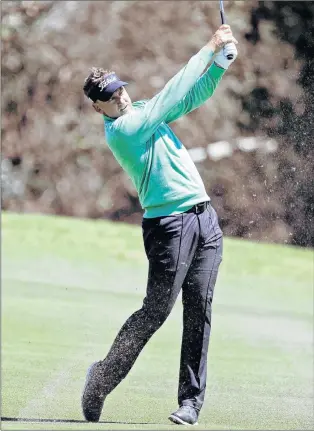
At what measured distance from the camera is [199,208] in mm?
5480

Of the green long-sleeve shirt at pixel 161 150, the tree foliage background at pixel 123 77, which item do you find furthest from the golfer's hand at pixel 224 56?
the tree foliage background at pixel 123 77

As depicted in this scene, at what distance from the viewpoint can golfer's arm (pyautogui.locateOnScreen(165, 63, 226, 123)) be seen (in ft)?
→ 18.3

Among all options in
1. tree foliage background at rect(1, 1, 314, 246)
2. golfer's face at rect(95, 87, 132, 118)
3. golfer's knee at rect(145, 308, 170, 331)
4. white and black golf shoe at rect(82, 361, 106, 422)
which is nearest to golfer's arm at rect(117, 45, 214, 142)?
golfer's face at rect(95, 87, 132, 118)

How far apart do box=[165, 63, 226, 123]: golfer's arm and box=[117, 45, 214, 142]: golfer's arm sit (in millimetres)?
156

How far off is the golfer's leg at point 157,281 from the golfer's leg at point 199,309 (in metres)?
0.07

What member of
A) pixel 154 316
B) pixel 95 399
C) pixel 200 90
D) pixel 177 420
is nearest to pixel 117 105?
pixel 200 90

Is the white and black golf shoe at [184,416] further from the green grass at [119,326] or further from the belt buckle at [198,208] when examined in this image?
the belt buckle at [198,208]

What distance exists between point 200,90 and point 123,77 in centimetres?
1305

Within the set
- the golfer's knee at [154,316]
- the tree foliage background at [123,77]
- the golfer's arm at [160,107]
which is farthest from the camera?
the tree foliage background at [123,77]

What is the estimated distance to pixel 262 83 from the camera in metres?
18.2

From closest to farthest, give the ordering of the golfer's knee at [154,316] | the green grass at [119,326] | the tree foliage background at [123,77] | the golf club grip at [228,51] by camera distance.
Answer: the golfer's knee at [154,316], the golf club grip at [228,51], the green grass at [119,326], the tree foliage background at [123,77]

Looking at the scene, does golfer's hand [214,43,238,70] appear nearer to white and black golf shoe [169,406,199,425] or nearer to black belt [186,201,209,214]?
black belt [186,201,209,214]

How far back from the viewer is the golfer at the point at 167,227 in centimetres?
539

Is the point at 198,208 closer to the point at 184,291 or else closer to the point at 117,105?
the point at 184,291
